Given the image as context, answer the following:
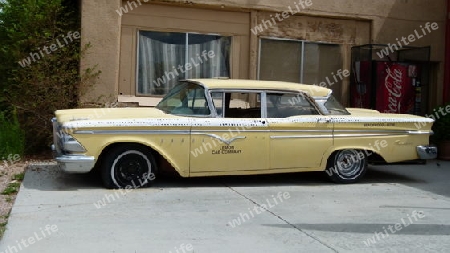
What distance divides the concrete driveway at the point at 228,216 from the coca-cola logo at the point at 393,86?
3536 millimetres

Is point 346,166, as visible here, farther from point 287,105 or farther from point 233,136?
point 233,136

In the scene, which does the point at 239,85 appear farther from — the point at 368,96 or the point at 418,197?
the point at 368,96

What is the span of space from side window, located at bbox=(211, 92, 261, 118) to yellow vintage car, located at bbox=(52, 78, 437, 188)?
2cm

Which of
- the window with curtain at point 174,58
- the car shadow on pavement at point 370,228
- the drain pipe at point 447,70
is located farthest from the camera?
the drain pipe at point 447,70

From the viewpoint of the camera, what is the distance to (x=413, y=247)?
16.8 ft

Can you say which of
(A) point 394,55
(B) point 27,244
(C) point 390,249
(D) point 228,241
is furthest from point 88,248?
(A) point 394,55

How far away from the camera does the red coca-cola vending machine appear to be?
11430 mm

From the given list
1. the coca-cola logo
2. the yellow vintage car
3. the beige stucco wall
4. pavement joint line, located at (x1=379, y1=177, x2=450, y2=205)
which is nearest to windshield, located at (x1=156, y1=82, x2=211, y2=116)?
the yellow vintage car

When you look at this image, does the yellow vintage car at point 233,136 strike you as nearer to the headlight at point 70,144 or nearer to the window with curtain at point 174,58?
the headlight at point 70,144

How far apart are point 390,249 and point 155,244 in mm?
2300

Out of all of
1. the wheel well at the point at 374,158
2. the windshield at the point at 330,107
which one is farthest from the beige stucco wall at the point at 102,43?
the wheel well at the point at 374,158

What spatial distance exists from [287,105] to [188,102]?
1504 millimetres

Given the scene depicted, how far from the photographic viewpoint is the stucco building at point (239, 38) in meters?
10.1

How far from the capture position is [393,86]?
11.6 m
